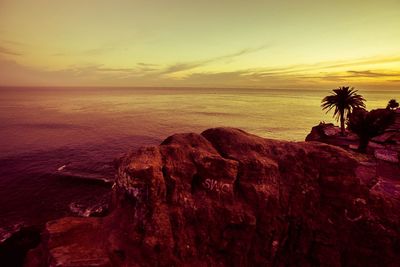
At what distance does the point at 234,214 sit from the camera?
12812 millimetres

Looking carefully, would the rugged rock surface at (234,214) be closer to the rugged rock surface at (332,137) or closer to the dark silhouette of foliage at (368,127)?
the dark silhouette of foliage at (368,127)

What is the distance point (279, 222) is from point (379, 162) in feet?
53.9

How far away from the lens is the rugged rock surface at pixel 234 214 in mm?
11469

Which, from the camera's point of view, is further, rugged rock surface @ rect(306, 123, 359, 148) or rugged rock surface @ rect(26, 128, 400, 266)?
rugged rock surface @ rect(306, 123, 359, 148)

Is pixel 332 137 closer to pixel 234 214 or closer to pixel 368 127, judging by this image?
pixel 368 127

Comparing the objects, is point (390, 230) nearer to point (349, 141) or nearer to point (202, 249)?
point (202, 249)

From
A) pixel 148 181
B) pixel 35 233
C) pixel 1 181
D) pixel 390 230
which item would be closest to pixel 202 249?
pixel 148 181

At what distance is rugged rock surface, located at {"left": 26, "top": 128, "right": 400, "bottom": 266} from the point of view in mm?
11469

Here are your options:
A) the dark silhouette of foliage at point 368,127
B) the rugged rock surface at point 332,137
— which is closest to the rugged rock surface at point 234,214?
the dark silhouette of foliage at point 368,127

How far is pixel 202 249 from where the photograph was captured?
12.3 metres

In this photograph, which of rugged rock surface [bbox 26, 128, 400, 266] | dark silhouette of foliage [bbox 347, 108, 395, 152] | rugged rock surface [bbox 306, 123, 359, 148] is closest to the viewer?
rugged rock surface [bbox 26, 128, 400, 266]

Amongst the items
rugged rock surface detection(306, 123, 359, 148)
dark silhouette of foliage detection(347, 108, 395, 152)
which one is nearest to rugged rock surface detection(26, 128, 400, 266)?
dark silhouette of foliage detection(347, 108, 395, 152)

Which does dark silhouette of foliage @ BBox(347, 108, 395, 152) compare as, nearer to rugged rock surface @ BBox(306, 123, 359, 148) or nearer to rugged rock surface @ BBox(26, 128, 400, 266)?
rugged rock surface @ BBox(306, 123, 359, 148)

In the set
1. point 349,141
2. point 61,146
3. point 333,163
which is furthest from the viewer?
point 61,146
